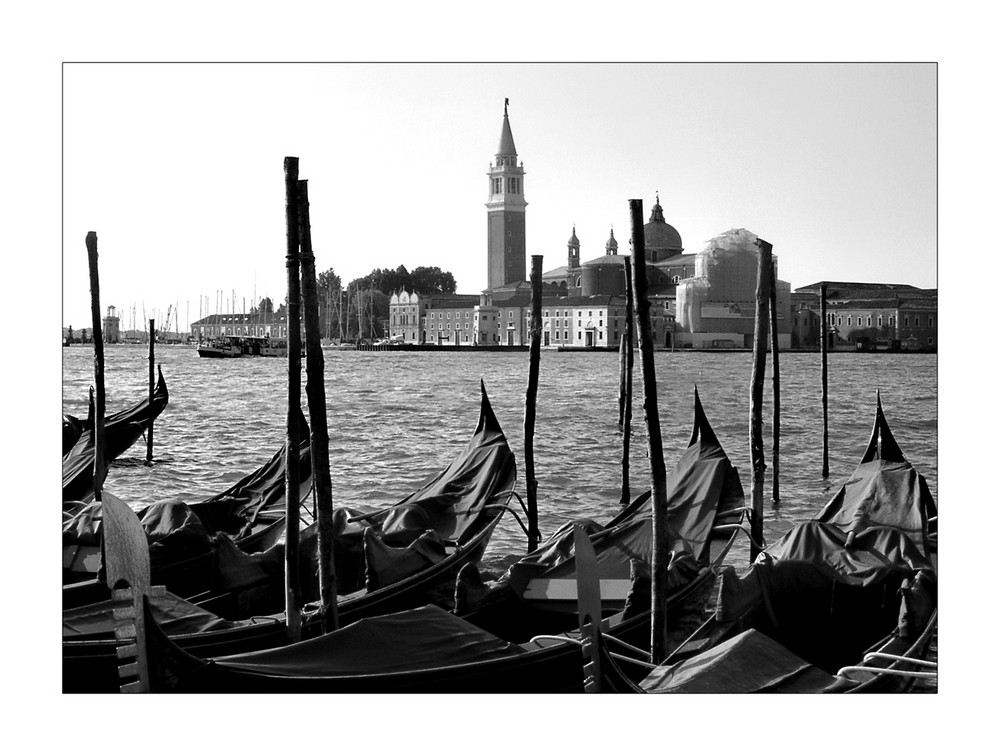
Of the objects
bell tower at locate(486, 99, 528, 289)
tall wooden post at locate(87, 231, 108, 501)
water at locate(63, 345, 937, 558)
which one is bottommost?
water at locate(63, 345, 937, 558)

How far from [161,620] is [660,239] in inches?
1087

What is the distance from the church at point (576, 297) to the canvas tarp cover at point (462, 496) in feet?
58.2

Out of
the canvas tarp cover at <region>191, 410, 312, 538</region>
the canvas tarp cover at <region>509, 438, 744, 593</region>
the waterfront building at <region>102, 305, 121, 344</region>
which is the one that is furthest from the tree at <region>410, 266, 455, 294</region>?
the canvas tarp cover at <region>509, 438, 744, 593</region>

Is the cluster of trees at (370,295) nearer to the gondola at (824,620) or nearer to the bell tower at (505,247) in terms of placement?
the bell tower at (505,247)

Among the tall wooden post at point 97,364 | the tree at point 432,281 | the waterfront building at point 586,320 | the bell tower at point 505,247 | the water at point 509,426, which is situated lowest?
the water at point 509,426

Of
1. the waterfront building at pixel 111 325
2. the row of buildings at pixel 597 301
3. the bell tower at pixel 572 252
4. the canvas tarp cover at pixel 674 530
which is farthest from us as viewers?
the bell tower at pixel 572 252

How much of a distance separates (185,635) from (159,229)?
3.50 ft

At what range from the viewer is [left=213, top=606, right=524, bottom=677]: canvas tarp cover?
190cm

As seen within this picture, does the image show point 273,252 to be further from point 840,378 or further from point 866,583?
point 840,378

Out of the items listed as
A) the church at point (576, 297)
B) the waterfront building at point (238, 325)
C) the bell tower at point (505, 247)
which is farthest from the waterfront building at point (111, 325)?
the bell tower at point (505, 247)

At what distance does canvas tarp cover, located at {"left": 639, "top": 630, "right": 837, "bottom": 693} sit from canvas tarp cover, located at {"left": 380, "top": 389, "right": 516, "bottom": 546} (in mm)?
1273

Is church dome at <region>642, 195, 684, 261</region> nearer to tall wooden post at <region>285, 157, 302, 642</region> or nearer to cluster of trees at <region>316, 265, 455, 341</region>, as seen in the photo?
cluster of trees at <region>316, 265, 455, 341</region>

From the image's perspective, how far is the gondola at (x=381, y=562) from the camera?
88.3 inches
